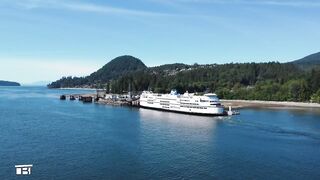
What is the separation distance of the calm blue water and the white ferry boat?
10059mm

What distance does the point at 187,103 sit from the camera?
80312 millimetres

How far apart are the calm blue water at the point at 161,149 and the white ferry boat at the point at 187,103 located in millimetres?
10059

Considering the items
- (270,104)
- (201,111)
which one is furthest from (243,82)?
(201,111)

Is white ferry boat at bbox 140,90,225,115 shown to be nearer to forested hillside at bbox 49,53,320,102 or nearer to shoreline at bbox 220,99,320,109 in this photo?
shoreline at bbox 220,99,320,109

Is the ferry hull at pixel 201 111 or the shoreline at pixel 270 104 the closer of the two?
the ferry hull at pixel 201 111

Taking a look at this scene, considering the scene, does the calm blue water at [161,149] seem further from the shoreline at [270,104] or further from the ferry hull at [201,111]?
the shoreline at [270,104]

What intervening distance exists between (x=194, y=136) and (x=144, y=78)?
9442 cm

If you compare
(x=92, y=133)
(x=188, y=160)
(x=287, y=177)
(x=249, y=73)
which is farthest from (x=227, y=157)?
(x=249, y=73)

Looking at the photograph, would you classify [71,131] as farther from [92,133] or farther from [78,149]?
[78,149]

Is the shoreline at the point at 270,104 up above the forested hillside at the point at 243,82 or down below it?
below

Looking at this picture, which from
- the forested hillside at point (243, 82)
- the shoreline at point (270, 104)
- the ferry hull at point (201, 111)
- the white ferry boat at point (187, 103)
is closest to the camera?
the ferry hull at point (201, 111)

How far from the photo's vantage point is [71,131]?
5369 centimetres

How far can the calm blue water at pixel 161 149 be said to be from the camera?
3291 centimetres

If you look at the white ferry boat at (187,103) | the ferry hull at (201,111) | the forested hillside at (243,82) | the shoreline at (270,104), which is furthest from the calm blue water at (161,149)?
the forested hillside at (243,82)
